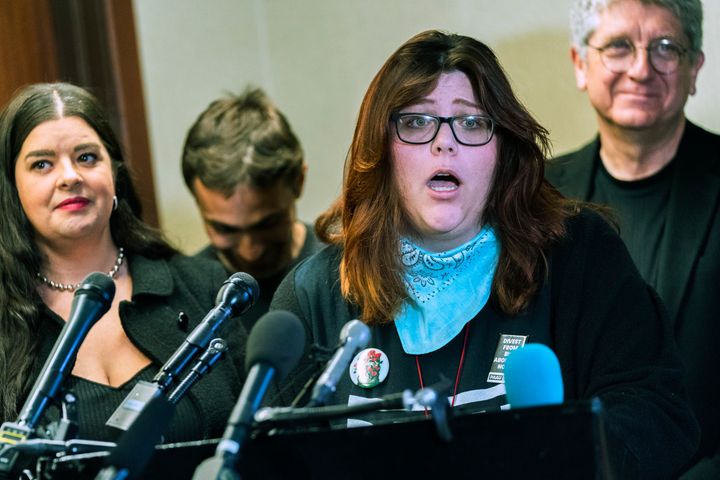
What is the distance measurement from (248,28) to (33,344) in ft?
7.33

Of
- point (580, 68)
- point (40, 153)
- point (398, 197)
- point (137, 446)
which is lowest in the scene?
point (137, 446)

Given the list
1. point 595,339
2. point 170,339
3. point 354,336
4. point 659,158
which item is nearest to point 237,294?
point 354,336

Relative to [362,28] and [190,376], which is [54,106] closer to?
[190,376]

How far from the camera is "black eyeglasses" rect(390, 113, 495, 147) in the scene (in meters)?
2.23

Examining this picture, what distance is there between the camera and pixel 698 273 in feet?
9.27

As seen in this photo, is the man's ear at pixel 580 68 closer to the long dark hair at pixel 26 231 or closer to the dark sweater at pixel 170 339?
the dark sweater at pixel 170 339

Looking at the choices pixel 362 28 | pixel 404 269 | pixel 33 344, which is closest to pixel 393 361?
pixel 404 269

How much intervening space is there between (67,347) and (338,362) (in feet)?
1.61

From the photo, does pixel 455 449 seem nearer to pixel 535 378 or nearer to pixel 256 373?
pixel 535 378

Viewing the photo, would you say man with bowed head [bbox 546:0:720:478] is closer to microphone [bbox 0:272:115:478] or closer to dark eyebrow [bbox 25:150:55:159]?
dark eyebrow [bbox 25:150:55:159]

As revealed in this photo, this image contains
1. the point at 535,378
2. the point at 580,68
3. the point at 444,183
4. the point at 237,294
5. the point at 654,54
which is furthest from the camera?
the point at 580,68

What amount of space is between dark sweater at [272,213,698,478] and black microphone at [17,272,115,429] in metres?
0.58

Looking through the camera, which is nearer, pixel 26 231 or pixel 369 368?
pixel 369 368

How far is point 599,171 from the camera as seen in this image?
3117 millimetres
